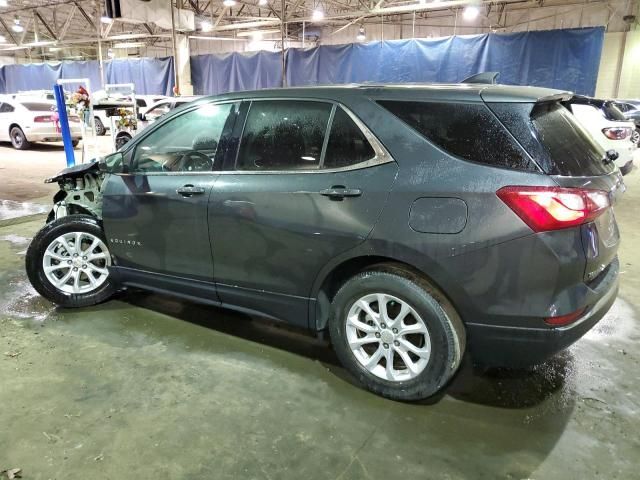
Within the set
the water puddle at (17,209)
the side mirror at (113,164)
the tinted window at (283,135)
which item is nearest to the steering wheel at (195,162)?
the tinted window at (283,135)

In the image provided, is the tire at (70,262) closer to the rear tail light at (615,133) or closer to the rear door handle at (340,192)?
the rear door handle at (340,192)

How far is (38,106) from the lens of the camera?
13500 millimetres

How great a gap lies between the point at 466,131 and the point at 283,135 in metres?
1.04

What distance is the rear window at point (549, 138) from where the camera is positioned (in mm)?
2189

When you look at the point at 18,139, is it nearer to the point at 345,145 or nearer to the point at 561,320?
the point at 345,145

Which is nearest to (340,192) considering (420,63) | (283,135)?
(283,135)

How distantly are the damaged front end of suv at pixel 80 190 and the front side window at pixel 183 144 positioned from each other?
52 centimetres

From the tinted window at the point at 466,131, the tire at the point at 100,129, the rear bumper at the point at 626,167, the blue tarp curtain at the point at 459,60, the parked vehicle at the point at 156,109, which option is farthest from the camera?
the tire at the point at 100,129

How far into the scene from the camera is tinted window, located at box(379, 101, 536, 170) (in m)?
2.22

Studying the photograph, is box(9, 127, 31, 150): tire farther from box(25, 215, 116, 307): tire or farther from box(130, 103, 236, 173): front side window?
box(130, 103, 236, 173): front side window

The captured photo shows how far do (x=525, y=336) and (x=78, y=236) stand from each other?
10.1 ft

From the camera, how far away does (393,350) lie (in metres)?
2.57

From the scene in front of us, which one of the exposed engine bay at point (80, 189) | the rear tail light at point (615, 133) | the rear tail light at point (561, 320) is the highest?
the rear tail light at point (615, 133)

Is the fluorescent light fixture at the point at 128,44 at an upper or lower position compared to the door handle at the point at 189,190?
upper
